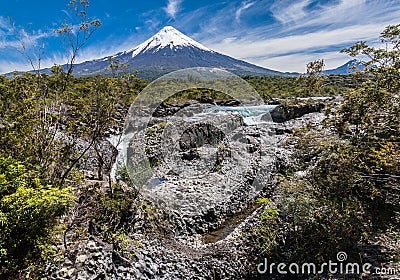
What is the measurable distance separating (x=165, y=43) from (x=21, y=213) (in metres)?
84.5

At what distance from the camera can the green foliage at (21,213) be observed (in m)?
3.31

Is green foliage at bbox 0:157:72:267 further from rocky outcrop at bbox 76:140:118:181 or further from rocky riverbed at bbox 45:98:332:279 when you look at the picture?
rocky outcrop at bbox 76:140:118:181

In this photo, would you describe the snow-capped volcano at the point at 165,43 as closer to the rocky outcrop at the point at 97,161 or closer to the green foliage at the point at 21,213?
the rocky outcrop at the point at 97,161

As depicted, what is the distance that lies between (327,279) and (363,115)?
3.17 m

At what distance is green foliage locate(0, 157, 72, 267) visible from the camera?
3307 mm

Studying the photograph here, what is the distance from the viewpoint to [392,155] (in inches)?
158

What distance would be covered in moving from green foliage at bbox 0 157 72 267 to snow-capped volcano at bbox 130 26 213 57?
75564mm

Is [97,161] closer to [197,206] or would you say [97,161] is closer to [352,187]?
[197,206]

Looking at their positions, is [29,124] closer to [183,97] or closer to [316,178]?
[316,178]

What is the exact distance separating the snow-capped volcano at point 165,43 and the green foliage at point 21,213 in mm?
75564

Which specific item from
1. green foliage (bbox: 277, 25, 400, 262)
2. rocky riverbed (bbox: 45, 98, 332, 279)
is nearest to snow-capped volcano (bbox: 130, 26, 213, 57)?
rocky riverbed (bbox: 45, 98, 332, 279)

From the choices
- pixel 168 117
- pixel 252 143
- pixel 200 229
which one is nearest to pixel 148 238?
pixel 200 229

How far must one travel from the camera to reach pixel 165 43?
80.9 meters

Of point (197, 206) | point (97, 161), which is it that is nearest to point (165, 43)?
point (97, 161)
